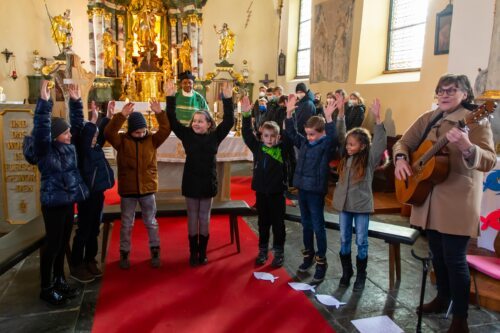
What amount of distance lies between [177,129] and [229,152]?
2004 millimetres

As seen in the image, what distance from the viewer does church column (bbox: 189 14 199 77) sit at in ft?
40.8

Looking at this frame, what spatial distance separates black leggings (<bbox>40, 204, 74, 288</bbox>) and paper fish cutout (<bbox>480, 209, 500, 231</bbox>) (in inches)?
148

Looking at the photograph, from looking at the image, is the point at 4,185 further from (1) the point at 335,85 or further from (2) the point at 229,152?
(1) the point at 335,85

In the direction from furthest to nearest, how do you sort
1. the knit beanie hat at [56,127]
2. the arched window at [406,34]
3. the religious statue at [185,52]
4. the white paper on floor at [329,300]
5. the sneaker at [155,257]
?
the religious statue at [185,52], the arched window at [406,34], the sneaker at [155,257], the white paper on floor at [329,300], the knit beanie hat at [56,127]

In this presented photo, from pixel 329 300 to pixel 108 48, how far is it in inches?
430

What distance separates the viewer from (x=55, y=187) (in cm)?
289

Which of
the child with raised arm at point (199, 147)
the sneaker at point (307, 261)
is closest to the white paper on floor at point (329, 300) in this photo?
the sneaker at point (307, 261)

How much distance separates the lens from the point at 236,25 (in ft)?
45.3

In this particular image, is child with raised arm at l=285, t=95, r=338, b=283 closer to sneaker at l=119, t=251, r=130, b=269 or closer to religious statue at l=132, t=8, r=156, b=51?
sneaker at l=119, t=251, r=130, b=269

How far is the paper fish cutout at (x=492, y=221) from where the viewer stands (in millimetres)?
3773

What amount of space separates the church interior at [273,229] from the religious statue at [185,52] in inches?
58.7

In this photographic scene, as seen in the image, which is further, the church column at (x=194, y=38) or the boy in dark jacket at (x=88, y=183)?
the church column at (x=194, y=38)

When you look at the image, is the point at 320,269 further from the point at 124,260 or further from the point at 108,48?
the point at 108,48

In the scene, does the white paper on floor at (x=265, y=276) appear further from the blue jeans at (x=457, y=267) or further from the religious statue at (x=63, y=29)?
the religious statue at (x=63, y=29)
